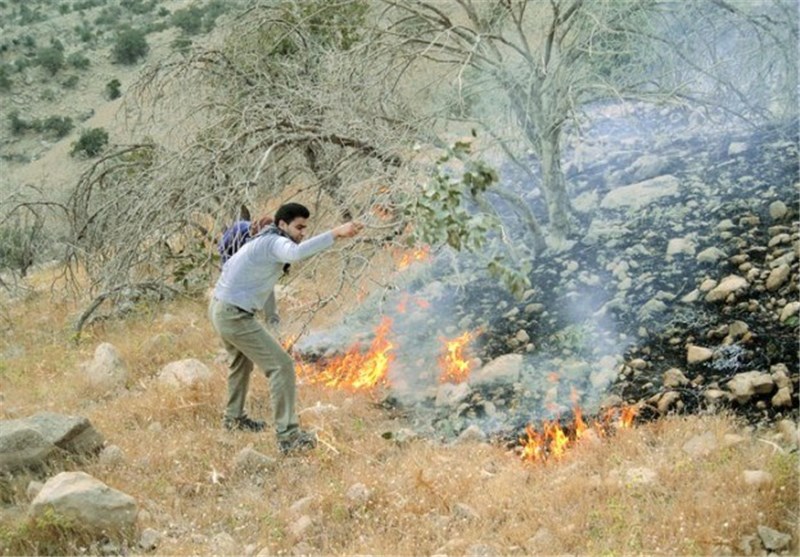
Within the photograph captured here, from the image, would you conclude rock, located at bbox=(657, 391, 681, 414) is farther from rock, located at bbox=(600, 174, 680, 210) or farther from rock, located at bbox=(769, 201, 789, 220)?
rock, located at bbox=(600, 174, 680, 210)

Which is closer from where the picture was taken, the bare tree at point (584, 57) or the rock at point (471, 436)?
the rock at point (471, 436)

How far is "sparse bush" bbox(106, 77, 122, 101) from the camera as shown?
98.4 feet

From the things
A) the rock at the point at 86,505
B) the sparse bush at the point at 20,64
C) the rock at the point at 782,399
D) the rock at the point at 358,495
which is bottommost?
the rock at the point at 358,495

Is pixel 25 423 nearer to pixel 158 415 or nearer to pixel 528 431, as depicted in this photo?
pixel 158 415

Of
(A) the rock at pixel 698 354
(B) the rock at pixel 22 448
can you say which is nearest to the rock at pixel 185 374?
(B) the rock at pixel 22 448

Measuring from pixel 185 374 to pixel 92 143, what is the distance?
19020 millimetres

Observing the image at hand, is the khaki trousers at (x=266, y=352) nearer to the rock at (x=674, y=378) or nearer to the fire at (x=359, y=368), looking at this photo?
the fire at (x=359, y=368)

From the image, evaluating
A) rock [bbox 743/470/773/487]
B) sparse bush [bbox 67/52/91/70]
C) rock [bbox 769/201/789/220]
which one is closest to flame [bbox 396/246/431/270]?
rock [bbox 769/201/789/220]

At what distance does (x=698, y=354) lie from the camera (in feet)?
17.3

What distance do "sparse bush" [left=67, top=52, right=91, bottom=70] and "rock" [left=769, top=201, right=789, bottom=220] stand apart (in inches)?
1242

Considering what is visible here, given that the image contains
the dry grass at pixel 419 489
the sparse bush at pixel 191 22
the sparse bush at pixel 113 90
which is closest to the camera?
the dry grass at pixel 419 489

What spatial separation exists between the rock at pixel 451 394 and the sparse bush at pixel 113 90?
88.4 feet

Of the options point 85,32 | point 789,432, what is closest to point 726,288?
point 789,432

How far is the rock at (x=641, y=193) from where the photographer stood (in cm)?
712
